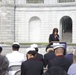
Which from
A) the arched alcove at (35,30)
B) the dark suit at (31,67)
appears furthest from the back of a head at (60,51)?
the arched alcove at (35,30)

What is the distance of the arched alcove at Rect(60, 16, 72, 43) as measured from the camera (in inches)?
1223

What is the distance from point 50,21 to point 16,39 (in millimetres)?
3150

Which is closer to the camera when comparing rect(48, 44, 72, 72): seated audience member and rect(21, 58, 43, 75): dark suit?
rect(48, 44, 72, 72): seated audience member

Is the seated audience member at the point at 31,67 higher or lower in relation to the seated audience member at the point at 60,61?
lower

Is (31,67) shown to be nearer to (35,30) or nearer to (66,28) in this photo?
(35,30)

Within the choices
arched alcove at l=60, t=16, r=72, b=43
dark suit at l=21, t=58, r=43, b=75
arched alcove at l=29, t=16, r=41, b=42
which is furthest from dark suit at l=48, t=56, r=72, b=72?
arched alcove at l=60, t=16, r=72, b=43

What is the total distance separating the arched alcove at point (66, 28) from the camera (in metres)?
31.1

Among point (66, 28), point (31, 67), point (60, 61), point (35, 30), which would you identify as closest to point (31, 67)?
point (31, 67)

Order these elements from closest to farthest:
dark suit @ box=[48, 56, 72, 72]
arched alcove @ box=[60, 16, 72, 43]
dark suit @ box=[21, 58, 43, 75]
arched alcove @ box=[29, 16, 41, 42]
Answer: dark suit @ box=[48, 56, 72, 72] → dark suit @ box=[21, 58, 43, 75] → arched alcove @ box=[29, 16, 41, 42] → arched alcove @ box=[60, 16, 72, 43]

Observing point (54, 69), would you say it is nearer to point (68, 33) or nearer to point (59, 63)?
point (59, 63)

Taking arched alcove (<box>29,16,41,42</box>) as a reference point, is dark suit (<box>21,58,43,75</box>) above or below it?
below

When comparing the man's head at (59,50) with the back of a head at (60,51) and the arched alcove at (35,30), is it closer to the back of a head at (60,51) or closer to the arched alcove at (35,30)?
the back of a head at (60,51)

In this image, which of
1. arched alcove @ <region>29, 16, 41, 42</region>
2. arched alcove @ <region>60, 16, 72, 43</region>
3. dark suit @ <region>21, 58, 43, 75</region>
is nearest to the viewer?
dark suit @ <region>21, 58, 43, 75</region>

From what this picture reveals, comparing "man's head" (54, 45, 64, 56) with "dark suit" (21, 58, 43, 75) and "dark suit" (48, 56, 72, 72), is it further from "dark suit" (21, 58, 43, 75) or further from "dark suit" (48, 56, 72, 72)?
"dark suit" (21, 58, 43, 75)
